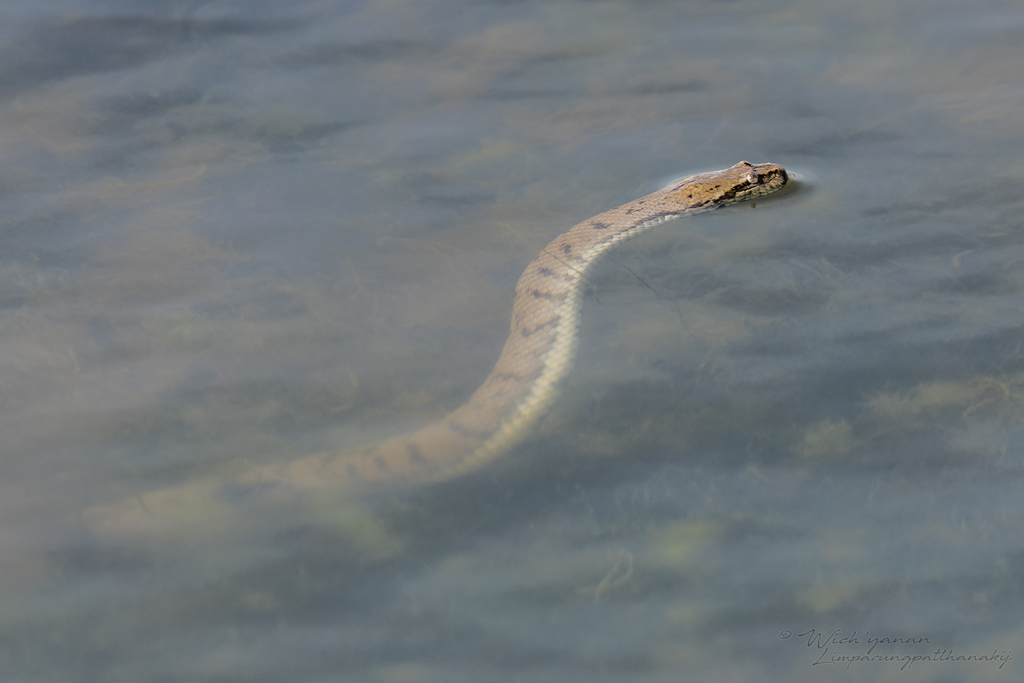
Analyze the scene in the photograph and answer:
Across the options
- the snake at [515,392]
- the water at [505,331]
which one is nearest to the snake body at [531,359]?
the snake at [515,392]

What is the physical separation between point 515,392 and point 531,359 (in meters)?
0.26

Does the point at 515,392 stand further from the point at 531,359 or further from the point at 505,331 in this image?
the point at 505,331

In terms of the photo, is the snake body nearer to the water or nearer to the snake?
the snake

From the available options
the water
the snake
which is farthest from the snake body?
the water

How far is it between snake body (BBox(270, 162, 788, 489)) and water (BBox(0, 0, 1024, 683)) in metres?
0.12

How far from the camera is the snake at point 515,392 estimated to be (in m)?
3.48

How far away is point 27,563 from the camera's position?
10.5 feet

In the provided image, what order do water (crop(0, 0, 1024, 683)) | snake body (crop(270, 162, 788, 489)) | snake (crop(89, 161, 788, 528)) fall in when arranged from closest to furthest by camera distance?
1. water (crop(0, 0, 1024, 683))
2. snake (crop(89, 161, 788, 528))
3. snake body (crop(270, 162, 788, 489))

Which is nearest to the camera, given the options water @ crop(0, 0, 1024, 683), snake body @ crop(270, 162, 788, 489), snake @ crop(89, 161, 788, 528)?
water @ crop(0, 0, 1024, 683)

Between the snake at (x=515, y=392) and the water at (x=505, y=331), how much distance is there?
10cm

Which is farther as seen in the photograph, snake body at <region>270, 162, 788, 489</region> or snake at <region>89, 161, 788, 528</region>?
snake body at <region>270, 162, 788, 489</region>

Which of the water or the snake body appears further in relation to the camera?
the snake body

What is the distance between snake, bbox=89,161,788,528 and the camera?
3480 mm

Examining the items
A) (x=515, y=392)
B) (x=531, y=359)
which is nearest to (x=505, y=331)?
(x=531, y=359)
